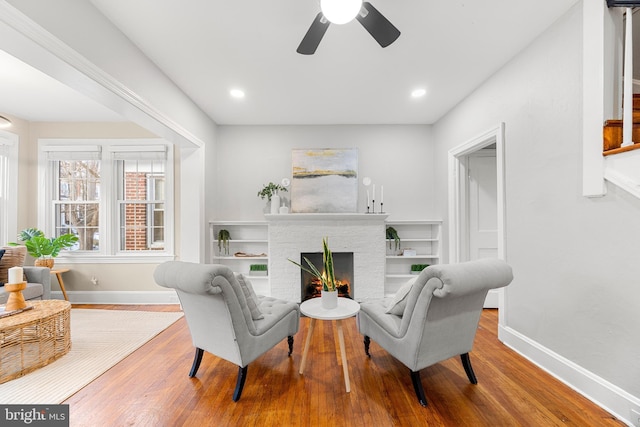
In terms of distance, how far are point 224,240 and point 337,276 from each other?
5.76ft

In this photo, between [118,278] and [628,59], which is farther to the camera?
[118,278]

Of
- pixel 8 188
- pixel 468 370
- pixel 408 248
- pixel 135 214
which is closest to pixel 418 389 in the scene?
pixel 468 370

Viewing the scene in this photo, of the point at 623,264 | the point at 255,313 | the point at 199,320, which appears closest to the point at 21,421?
the point at 199,320

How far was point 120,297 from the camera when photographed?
12.8ft

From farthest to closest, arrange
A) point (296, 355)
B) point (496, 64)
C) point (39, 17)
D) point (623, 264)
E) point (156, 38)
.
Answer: point (496, 64)
point (296, 355)
point (156, 38)
point (623, 264)
point (39, 17)

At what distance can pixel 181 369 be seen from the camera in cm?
221

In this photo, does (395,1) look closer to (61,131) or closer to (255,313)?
(255,313)

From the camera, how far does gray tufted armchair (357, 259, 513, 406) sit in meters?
1.64

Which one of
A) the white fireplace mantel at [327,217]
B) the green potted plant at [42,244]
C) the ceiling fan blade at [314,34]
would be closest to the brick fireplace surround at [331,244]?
the white fireplace mantel at [327,217]

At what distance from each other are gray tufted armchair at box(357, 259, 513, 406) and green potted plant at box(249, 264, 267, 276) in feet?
7.74

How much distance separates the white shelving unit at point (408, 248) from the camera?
4078 millimetres

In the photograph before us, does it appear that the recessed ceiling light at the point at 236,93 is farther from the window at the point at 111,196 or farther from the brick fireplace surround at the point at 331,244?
the brick fireplace surround at the point at 331,244

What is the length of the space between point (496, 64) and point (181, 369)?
153 inches

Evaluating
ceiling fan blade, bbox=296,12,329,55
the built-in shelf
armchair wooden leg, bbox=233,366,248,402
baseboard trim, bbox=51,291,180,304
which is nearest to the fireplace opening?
the built-in shelf
